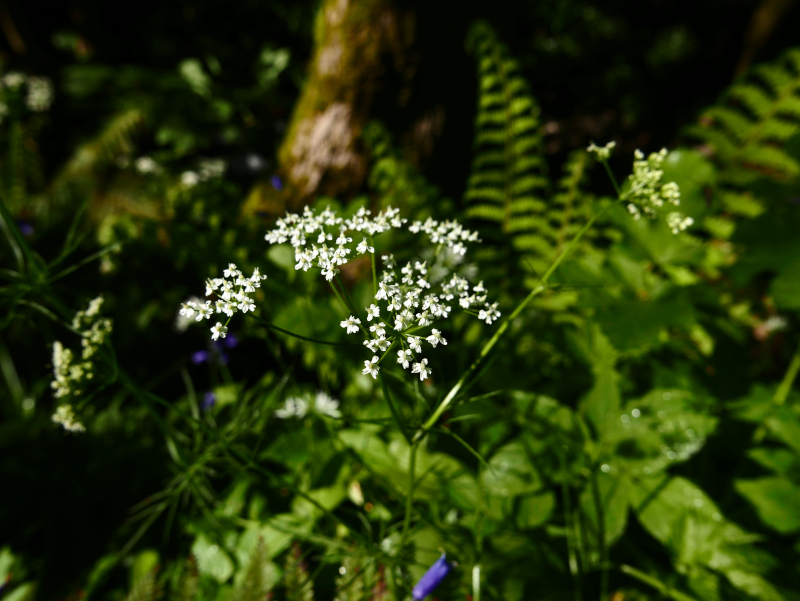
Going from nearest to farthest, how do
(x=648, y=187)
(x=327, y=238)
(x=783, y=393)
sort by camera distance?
(x=327, y=238)
(x=648, y=187)
(x=783, y=393)

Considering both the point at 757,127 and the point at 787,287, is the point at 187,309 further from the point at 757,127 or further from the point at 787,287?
the point at 757,127

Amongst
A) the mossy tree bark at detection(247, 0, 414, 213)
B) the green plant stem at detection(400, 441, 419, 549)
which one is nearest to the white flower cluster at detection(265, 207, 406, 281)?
the green plant stem at detection(400, 441, 419, 549)

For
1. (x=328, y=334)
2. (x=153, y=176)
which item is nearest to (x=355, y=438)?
(x=328, y=334)

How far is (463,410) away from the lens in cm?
152

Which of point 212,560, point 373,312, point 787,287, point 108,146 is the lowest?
point 212,560

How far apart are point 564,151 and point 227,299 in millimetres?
3407

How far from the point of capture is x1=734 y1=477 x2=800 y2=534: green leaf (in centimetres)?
139

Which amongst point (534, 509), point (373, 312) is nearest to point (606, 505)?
point (534, 509)

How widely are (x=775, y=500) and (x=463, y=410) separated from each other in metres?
0.93

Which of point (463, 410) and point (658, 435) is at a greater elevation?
point (463, 410)

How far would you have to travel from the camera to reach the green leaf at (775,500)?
139 centimetres

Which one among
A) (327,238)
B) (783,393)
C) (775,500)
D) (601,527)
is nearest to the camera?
(327,238)

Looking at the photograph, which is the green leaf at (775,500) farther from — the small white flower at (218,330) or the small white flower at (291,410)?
the small white flower at (218,330)

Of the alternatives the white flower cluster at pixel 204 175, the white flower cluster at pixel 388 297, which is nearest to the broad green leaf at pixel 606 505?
the white flower cluster at pixel 388 297
